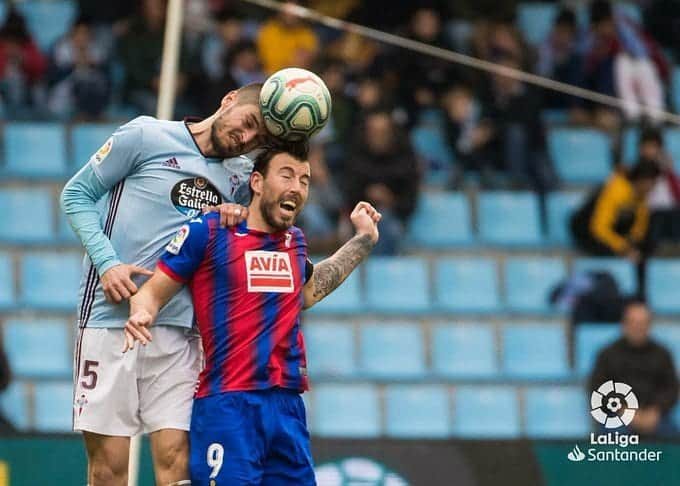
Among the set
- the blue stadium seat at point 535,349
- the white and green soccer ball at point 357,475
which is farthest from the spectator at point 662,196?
the white and green soccer ball at point 357,475

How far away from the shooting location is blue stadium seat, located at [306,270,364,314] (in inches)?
468

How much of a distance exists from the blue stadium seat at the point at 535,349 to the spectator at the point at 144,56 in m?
3.17

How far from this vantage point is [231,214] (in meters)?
6.17

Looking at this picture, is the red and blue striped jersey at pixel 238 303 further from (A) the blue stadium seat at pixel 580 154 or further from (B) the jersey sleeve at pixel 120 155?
(A) the blue stadium seat at pixel 580 154

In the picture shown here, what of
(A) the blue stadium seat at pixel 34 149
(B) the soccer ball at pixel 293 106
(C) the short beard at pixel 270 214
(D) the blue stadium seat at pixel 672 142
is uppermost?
(D) the blue stadium seat at pixel 672 142

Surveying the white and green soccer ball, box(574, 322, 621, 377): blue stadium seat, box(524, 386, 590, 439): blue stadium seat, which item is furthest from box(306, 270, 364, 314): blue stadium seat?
the white and green soccer ball

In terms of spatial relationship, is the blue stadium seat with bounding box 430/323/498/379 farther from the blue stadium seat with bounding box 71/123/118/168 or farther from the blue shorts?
the blue shorts

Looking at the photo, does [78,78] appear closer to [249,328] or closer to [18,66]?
[18,66]

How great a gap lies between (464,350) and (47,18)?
428 centimetres

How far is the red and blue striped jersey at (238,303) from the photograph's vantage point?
6.09 metres

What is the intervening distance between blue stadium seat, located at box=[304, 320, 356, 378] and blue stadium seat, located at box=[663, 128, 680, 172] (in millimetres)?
3392

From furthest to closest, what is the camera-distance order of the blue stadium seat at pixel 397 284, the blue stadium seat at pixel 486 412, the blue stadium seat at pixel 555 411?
the blue stadium seat at pixel 397 284, the blue stadium seat at pixel 555 411, the blue stadium seat at pixel 486 412

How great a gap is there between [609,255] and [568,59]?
1978mm

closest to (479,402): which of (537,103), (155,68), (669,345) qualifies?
(669,345)
